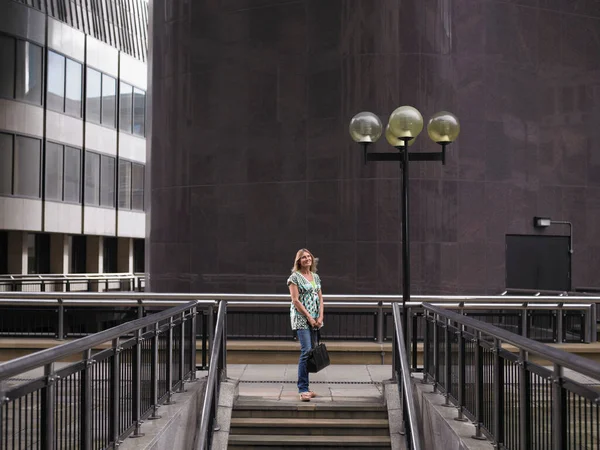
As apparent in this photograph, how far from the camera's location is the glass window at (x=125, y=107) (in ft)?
177

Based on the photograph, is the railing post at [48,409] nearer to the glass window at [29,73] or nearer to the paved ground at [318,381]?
the paved ground at [318,381]

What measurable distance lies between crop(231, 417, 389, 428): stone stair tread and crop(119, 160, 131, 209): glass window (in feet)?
143

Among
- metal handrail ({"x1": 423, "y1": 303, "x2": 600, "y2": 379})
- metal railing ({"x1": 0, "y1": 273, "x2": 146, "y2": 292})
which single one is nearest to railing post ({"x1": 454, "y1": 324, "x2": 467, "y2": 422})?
metal handrail ({"x1": 423, "y1": 303, "x2": 600, "y2": 379})

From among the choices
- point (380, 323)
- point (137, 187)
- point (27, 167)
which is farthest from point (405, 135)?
point (137, 187)

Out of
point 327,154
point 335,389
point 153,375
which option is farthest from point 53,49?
point 153,375

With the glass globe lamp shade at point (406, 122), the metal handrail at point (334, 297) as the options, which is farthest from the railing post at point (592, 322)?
the glass globe lamp shade at point (406, 122)

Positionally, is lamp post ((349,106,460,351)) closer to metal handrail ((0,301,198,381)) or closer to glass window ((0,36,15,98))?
metal handrail ((0,301,198,381))

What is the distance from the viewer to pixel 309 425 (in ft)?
38.0

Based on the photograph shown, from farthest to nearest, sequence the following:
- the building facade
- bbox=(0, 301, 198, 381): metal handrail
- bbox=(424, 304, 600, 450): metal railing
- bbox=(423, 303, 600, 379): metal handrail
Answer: the building facade < bbox=(424, 304, 600, 450): metal railing < bbox=(423, 303, 600, 379): metal handrail < bbox=(0, 301, 198, 381): metal handrail

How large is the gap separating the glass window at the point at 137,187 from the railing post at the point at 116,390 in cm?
4894

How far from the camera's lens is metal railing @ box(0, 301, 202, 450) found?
16.6 feet

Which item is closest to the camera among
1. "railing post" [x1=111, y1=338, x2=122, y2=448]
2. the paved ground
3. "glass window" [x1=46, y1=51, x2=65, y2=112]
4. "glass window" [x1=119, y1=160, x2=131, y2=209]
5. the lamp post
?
"railing post" [x1=111, y1=338, x2=122, y2=448]

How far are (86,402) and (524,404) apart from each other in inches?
123

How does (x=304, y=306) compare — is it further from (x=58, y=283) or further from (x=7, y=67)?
(x=7, y=67)
